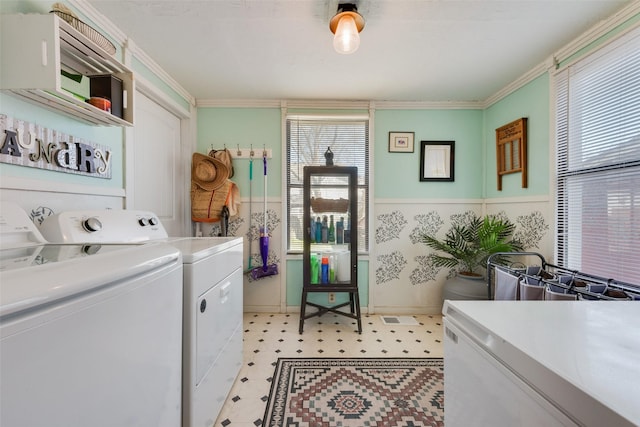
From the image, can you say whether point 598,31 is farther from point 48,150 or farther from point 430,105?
point 48,150

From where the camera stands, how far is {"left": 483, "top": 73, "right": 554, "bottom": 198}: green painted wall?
79.9 inches

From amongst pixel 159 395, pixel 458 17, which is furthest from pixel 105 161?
pixel 458 17

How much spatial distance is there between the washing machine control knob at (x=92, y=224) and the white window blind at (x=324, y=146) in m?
1.73

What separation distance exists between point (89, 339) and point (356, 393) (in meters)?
1.54

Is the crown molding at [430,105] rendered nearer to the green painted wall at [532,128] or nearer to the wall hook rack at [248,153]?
the green painted wall at [532,128]

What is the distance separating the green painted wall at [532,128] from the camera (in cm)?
203

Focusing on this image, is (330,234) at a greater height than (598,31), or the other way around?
(598,31)

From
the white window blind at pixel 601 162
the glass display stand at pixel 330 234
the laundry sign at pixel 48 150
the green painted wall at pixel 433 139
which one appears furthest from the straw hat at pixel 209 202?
the white window blind at pixel 601 162

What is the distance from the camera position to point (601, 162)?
1.63m

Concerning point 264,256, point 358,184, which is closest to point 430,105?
point 358,184

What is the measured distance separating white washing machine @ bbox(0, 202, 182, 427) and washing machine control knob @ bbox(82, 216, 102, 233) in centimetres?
53

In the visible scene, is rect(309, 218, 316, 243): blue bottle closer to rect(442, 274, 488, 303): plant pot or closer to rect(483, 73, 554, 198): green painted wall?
rect(442, 274, 488, 303): plant pot

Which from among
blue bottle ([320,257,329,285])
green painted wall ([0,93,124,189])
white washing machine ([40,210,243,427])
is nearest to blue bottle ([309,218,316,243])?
blue bottle ([320,257,329,285])

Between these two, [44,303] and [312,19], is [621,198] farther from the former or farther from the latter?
[44,303]
